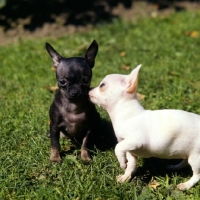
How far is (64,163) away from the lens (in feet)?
14.4

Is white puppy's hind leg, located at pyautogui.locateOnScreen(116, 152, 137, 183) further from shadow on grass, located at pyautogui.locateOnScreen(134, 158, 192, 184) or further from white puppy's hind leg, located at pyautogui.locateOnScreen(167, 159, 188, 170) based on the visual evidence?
white puppy's hind leg, located at pyautogui.locateOnScreen(167, 159, 188, 170)

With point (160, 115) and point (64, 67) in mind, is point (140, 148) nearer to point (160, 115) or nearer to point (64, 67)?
point (160, 115)

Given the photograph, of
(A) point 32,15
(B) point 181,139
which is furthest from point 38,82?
(B) point 181,139

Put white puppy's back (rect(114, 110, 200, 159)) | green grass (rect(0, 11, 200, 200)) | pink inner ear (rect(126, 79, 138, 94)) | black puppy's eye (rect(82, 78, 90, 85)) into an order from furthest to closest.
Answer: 1. black puppy's eye (rect(82, 78, 90, 85))
2. green grass (rect(0, 11, 200, 200))
3. pink inner ear (rect(126, 79, 138, 94))
4. white puppy's back (rect(114, 110, 200, 159))

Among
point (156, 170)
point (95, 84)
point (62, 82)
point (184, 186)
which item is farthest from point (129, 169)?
point (95, 84)

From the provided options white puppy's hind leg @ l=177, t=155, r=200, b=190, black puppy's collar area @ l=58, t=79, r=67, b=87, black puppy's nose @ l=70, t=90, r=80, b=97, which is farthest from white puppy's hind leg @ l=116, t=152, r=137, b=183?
black puppy's collar area @ l=58, t=79, r=67, b=87

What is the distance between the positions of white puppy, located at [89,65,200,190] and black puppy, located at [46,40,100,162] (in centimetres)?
27

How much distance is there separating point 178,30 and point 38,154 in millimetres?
4885

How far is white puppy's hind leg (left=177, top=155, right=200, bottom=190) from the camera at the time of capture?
380cm

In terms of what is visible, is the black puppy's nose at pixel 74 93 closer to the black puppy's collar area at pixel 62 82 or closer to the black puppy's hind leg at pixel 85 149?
the black puppy's collar area at pixel 62 82

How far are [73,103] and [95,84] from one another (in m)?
2.08

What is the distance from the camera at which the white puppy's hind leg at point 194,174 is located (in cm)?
380

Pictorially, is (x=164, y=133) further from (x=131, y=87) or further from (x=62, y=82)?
(x=62, y=82)

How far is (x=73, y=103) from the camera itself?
171 inches
